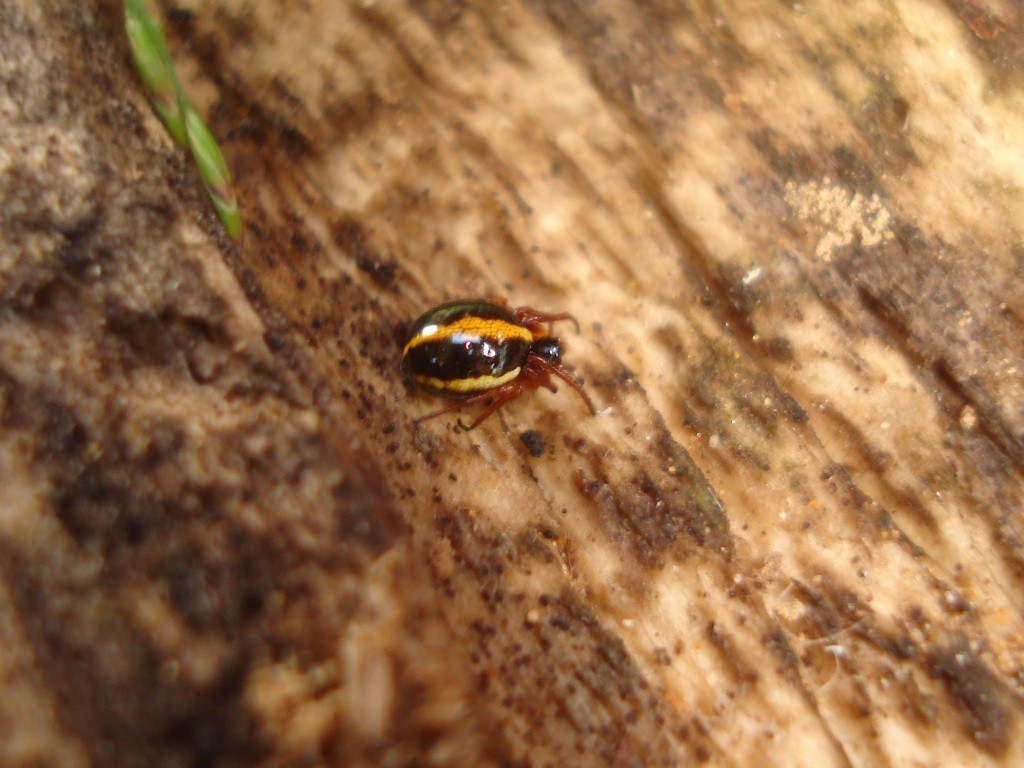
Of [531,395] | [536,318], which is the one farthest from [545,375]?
[536,318]

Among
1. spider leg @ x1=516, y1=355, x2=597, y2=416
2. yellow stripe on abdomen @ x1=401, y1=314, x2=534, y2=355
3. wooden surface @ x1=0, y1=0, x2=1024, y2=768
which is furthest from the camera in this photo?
spider leg @ x1=516, y1=355, x2=597, y2=416

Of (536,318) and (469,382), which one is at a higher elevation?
(536,318)

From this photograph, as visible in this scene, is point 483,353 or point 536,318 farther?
point 536,318

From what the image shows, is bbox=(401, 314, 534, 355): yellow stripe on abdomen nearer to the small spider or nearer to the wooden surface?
the small spider

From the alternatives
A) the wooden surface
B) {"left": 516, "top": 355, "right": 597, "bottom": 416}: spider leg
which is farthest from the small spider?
the wooden surface

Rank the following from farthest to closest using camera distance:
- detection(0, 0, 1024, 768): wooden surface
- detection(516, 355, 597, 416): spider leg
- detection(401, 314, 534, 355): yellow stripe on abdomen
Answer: detection(516, 355, 597, 416): spider leg, detection(401, 314, 534, 355): yellow stripe on abdomen, detection(0, 0, 1024, 768): wooden surface

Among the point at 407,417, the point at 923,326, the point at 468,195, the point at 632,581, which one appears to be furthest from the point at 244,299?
the point at 923,326

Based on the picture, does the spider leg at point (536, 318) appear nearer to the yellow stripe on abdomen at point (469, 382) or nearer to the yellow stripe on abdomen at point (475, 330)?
the yellow stripe on abdomen at point (475, 330)

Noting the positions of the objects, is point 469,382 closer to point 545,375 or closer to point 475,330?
point 475,330
